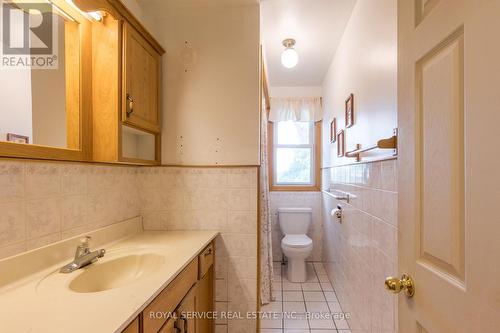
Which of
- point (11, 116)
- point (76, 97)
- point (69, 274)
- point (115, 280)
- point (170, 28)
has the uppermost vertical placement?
point (170, 28)

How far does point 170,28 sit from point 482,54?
1.87 meters

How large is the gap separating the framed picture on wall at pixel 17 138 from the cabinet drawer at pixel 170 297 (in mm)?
796

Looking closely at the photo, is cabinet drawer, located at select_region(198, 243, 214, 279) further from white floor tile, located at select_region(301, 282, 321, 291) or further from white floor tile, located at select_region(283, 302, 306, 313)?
white floor tile, located at select_region(301, 282, 321, 291)

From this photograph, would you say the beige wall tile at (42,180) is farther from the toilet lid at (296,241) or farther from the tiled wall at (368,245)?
the toilet lid at (296,241)

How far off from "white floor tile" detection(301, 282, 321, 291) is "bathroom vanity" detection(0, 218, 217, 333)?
1.28 m

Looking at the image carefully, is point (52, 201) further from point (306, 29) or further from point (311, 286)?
point (311, 286)

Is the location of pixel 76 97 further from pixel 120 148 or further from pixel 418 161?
pixel 418 161

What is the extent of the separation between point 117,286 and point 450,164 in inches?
54.7

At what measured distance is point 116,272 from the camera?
1222 mm

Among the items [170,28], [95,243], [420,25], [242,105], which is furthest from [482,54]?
[170,28]

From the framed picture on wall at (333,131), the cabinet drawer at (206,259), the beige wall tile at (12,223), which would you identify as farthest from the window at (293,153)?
the beige wall tile at (12,223)

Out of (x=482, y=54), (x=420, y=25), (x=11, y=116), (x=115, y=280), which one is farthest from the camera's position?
(x=115, y=280)

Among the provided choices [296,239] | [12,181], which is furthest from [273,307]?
[12,181]

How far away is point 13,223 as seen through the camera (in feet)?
3.15
